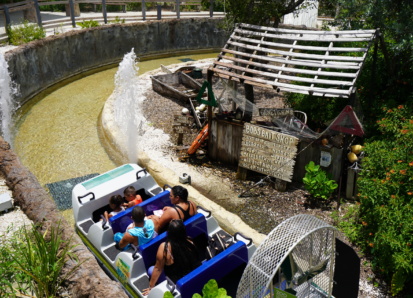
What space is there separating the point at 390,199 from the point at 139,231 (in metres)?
3.77

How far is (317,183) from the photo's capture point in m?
7.86

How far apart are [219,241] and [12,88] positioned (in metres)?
10.1

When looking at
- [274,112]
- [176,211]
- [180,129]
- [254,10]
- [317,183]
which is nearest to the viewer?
[176,211]

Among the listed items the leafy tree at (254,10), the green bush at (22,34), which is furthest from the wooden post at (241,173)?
the green bush at (22,34)

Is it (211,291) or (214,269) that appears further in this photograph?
(214,269)

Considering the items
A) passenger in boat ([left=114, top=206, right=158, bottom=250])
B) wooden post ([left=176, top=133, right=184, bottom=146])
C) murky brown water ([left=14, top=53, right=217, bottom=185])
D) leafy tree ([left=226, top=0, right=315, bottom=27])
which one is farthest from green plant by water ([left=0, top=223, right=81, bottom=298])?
leafy tree ([left=226, top=0, right=315, bottom=27])

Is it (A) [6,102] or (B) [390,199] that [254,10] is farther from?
(A) [6,102]

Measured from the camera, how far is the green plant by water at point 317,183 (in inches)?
309

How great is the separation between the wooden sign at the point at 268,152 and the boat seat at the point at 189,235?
298cm

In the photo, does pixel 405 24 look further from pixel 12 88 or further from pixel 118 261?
pixel 12 88

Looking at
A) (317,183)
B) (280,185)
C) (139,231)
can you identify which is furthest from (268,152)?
(139,231)

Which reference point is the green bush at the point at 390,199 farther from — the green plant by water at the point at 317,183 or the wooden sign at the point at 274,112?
the wooden sign at the point at 274,112

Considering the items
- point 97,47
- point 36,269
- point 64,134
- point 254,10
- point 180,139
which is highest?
point 254,10

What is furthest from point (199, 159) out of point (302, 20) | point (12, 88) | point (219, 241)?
point (302, 20)
